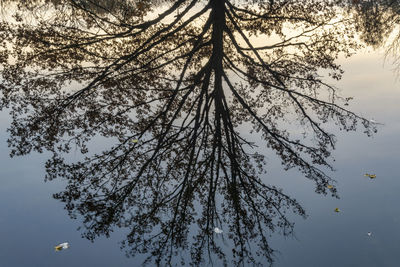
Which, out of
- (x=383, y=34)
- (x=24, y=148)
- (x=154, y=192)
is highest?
(x=383, y=34)

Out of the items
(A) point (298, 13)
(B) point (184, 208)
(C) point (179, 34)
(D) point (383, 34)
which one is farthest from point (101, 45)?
(D) point (383, 34)

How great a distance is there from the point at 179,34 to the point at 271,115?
4022 mm

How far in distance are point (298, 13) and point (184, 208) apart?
6.69 m

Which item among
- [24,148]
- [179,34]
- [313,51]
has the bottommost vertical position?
[24,148]

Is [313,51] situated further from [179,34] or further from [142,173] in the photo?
[142,173]

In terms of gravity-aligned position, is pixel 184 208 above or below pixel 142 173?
below

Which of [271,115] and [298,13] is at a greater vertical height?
[298,13]

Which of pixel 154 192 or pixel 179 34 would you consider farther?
pixel 179 34

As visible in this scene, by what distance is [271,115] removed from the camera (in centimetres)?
1070

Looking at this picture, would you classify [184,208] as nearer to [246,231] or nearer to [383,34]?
[246,231]

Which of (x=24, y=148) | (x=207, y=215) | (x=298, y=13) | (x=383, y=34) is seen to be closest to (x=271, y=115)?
(x=298, y=13)

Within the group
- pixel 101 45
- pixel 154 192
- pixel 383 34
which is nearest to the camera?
pixel 154 192

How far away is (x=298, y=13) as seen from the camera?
386 inches

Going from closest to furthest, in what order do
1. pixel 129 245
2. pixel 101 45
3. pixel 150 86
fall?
pixel 129 245, pixel 101 45, pixel 150 86
